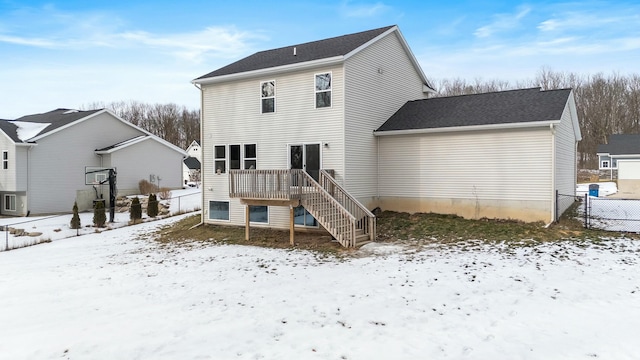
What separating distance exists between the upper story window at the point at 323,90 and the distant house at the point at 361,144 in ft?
0.12

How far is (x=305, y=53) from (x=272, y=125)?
3.16m

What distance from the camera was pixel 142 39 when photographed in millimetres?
21844

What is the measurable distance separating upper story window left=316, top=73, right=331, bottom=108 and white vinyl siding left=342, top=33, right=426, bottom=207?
65 cm

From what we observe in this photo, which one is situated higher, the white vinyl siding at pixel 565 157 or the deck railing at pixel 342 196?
the white vinyl siding at pixel 565 157

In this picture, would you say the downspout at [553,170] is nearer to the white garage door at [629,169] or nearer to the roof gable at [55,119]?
the white garage door at [629,169]

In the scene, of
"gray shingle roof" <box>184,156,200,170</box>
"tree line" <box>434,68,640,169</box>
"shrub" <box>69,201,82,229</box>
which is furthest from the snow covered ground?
"tree line" <box>434,68,640,169</box>

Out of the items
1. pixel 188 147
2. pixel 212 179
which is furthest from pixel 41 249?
pixel 188 147

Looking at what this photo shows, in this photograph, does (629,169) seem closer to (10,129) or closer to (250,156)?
(250,156)

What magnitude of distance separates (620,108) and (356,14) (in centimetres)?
4448

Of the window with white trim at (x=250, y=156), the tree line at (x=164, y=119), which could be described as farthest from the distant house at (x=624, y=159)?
the tree line at (x=164, y=119)

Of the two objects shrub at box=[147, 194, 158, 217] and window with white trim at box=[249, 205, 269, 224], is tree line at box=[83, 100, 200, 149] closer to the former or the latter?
shrub at box=[147, 194, 158, 217]

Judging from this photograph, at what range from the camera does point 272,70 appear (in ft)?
47.9

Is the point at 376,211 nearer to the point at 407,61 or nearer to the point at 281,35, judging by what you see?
the point at 407,61

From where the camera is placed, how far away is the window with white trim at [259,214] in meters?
15.3
